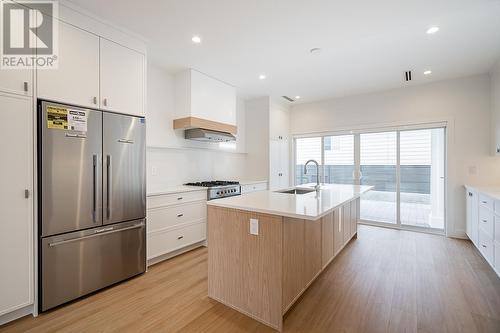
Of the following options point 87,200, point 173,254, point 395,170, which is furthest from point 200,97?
point 395,170

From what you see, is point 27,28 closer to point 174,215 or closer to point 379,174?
point 174,215

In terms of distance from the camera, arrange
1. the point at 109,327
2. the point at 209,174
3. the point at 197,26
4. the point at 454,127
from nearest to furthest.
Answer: the point at 109,327 < the point at 197,26 < the point at 454,127 < the point at 209,174

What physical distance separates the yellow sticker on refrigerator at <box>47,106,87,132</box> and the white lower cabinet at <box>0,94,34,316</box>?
134 mm

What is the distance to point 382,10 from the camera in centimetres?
221

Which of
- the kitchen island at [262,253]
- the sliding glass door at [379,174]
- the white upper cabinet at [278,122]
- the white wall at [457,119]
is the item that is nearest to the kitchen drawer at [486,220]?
the white wall at [457,119]

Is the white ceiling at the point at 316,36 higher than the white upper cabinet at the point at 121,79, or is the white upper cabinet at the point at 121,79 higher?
the white ceiling at the point at 316,36

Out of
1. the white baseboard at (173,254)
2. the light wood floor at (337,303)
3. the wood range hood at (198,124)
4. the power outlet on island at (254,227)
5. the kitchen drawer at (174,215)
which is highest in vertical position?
the wood range hood at (198,124)

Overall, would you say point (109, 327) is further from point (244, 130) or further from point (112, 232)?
point (244, 130)

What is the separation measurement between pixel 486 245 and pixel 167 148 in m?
4.50

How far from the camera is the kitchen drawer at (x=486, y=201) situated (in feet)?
8.74

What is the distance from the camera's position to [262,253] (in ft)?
6.10

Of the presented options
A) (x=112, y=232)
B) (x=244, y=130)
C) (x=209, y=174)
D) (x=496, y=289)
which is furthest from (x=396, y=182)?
(x=112, y=232)

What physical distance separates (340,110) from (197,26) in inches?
145

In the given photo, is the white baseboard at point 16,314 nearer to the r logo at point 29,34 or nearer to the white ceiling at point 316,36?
the r logo at point 29,34
